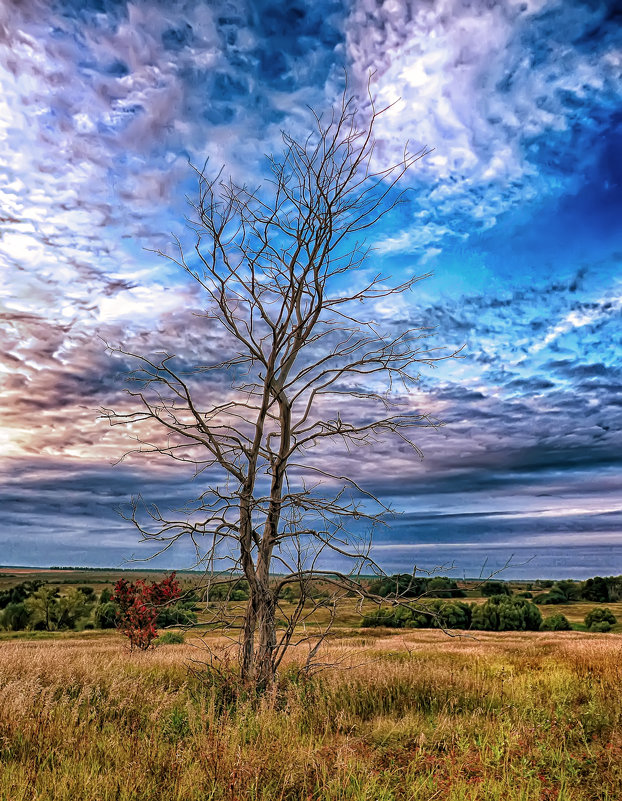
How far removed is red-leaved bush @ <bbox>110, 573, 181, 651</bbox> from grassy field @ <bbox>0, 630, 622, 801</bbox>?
10.8 meters

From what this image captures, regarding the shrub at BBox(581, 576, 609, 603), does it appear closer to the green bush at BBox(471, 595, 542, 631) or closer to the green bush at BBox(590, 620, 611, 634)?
the green bush at BBox(590, 620, 611, 634)

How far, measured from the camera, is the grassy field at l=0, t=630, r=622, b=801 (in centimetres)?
425

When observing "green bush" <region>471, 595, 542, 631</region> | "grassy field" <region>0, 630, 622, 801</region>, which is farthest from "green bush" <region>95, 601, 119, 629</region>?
"grassy field" <region>0, 630, 622, 801</region>

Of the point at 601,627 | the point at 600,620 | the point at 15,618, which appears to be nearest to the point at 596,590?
the point at 600,620

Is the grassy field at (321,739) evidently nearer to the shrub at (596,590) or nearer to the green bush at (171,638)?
the green bush at (171,638)

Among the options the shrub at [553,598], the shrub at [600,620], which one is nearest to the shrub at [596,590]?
the shrub at [553,598]

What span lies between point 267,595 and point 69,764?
136 inches

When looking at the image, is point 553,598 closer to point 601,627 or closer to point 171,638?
point 601,627

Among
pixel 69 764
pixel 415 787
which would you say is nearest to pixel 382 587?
pixel 415 787

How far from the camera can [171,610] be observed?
25.9 feet

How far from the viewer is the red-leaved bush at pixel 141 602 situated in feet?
65.8

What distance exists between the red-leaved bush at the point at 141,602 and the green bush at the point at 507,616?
97.0 feet

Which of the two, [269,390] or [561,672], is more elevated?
[269,390]

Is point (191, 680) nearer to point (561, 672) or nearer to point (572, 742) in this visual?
point (572, 742)
